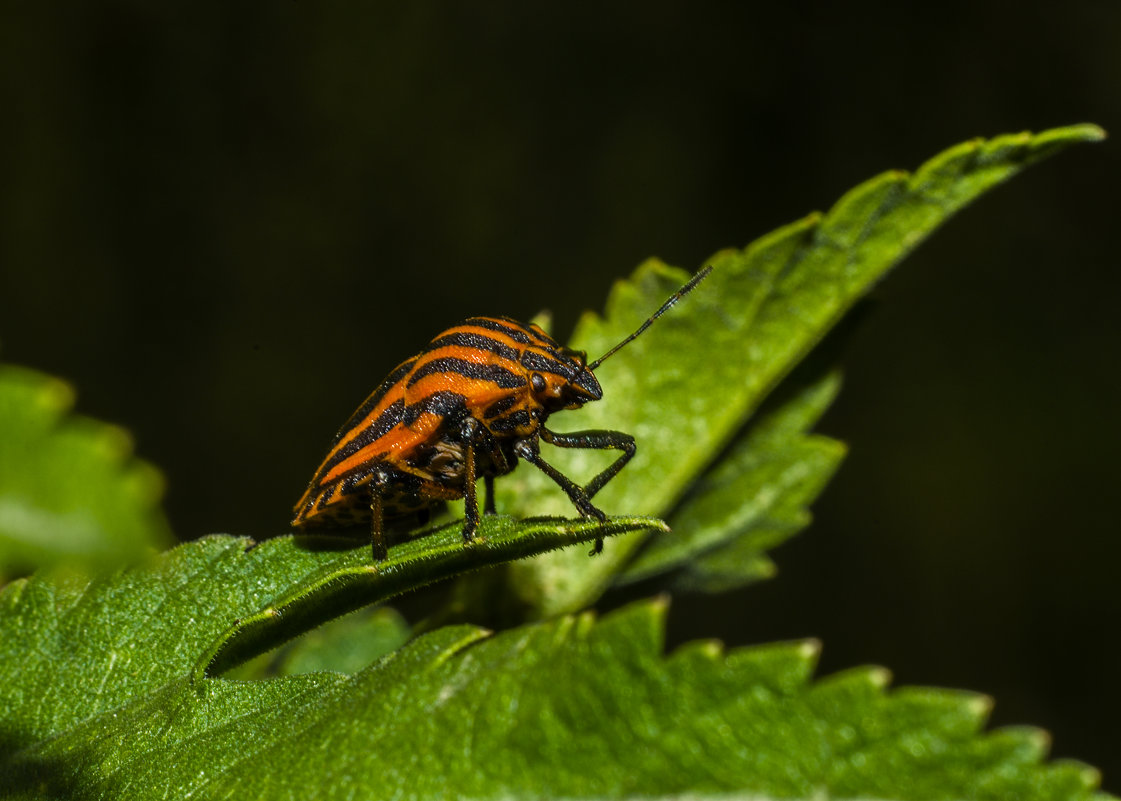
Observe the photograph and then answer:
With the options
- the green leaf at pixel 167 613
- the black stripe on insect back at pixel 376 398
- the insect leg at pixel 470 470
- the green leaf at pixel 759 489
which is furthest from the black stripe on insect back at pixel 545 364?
the green leaf at pixel 167 613

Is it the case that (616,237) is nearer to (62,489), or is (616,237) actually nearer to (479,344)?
(479,344)

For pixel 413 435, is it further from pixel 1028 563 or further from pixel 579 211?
pixel 1028 563

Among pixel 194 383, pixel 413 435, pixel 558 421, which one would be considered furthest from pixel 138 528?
pixel 194 383

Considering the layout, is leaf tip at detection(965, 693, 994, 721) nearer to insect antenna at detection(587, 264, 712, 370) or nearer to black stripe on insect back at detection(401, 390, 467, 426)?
insect antenna at detection(587, 264, 712, 370)

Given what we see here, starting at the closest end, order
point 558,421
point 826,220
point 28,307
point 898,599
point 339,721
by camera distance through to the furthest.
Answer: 1. point 339,721
2. point 826,220
3. point 558,421
4. point 28,307
5. point 898,599

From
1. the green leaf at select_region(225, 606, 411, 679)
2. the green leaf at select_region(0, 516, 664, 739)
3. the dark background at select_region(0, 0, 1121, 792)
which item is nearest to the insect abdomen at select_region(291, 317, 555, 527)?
the green leaf at select_region(225, 606, 411, 679)

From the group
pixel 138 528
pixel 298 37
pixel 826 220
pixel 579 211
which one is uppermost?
pixel 298 37
